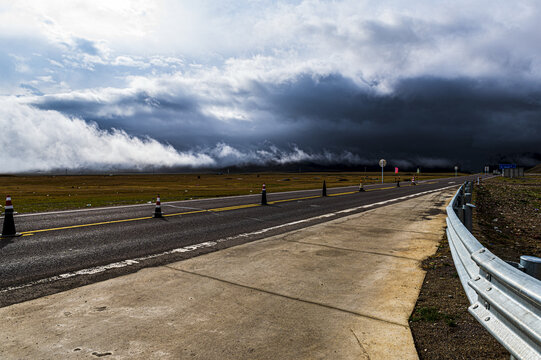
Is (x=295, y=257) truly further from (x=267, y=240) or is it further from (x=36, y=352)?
(x=36, y=352)

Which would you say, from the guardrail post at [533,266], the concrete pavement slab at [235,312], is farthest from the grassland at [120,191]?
the guardrail post at [533,266]

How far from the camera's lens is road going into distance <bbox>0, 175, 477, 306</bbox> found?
5082mm

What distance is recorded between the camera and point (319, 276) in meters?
5.13

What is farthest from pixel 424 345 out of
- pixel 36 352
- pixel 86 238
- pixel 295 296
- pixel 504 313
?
pixel 86 238

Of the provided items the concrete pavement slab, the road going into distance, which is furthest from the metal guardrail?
the road going into distance

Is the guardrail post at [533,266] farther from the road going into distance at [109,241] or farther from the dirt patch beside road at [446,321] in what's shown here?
the road going into distance at [109,241]

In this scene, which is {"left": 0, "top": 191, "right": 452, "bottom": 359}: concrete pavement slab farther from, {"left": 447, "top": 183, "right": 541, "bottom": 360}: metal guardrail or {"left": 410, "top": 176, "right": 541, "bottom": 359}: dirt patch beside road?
{"left": 447, "top": 183, "right": 541, "bottom": 360}: metal guardrail

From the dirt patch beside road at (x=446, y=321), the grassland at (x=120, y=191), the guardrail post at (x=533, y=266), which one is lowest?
the grassland at (x=120, y=191)

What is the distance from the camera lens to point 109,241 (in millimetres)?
7633

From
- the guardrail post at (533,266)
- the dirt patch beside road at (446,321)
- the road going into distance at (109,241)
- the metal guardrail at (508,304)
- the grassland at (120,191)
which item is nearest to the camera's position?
the metal guardrail at (508,304)

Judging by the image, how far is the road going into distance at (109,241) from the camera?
5.08 meters

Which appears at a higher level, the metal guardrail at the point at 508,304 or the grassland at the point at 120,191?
the metal guardrail at the point at 508,304

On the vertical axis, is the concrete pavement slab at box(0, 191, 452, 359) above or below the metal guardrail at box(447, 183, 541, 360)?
below

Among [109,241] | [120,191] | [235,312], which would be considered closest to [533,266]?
[235,312]
